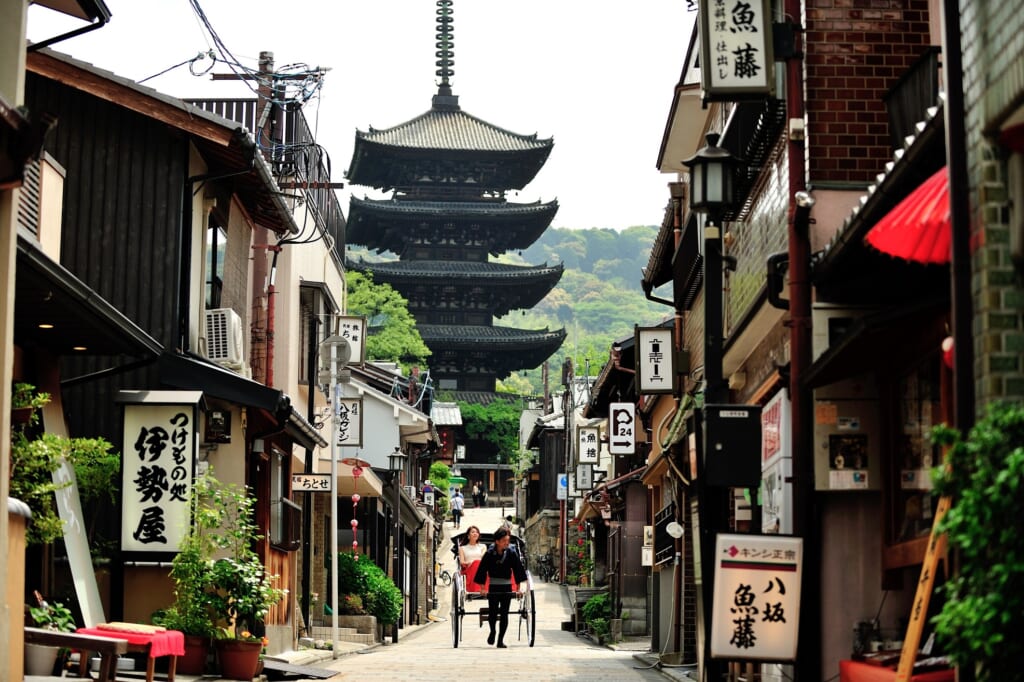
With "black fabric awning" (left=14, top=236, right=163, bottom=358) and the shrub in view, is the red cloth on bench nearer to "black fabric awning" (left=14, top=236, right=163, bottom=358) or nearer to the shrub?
"black fabric awning" (left=14, top=236, right=163, bottom=358)

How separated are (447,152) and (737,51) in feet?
217

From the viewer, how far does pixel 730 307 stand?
17078 millimetres

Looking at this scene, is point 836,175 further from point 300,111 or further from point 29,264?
point 300,111

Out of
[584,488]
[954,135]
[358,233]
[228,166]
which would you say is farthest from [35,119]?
[358,233]

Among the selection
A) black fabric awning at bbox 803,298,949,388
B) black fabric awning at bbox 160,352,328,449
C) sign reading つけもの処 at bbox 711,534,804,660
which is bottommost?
sign reading つけもの処 at bbox 711,534,804,660

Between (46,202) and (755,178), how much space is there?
7129 millimetres

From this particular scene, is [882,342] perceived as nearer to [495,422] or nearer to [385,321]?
[385,321]

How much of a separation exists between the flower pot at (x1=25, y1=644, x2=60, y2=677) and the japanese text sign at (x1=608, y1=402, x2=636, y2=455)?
65.5ft

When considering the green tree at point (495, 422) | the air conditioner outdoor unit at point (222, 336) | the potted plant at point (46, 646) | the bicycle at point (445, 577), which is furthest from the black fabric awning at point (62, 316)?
the green tree at point (495, 422)

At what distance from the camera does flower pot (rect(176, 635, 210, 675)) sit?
14.8 m

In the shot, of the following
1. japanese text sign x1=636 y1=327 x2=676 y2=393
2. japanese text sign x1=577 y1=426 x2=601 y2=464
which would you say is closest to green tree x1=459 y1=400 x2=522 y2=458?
japanese text sign x1=577 y1=426 x2=601 y2=464

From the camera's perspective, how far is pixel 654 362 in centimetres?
2355

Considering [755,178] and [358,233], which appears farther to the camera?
[358,233]

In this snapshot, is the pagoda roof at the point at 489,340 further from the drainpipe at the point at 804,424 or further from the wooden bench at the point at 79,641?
the wooden bench at the point at 79,641
